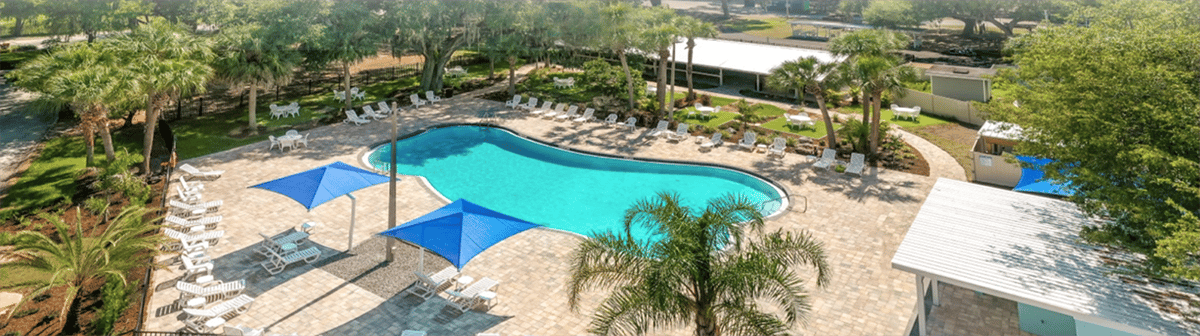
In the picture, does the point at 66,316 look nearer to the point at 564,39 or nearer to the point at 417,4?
the point at 417,4

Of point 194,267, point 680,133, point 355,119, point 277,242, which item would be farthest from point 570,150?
point 194,267

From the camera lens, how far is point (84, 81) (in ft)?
76.3

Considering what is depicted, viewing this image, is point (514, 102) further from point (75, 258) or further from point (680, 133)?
point (75, 258)

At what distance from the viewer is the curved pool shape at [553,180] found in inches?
950

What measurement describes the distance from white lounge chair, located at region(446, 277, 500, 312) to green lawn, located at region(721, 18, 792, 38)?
189 ft

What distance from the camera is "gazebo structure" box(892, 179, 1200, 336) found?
42.3 feet

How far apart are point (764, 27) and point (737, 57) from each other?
125 ft

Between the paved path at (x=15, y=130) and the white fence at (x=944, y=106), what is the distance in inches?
Answer: 1355

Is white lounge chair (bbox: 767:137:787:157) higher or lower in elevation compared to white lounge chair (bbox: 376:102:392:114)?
lower

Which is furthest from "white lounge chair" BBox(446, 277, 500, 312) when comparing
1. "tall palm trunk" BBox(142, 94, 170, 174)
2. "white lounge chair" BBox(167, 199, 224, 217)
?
"tall palm trunk" BBox(142, 94, 170, 174)

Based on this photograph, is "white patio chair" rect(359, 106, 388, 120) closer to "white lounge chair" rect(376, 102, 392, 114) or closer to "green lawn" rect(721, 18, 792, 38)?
"white lounge chair" rect(376, 102, 392, 114)

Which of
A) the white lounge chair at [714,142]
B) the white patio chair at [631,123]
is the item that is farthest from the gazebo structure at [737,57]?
the white lounge chair at [714,142]

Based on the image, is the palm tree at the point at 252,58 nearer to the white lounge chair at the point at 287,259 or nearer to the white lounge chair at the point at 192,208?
the white lounge chair at the point at 192,208

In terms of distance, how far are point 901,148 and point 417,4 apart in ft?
Answer: 71.4
